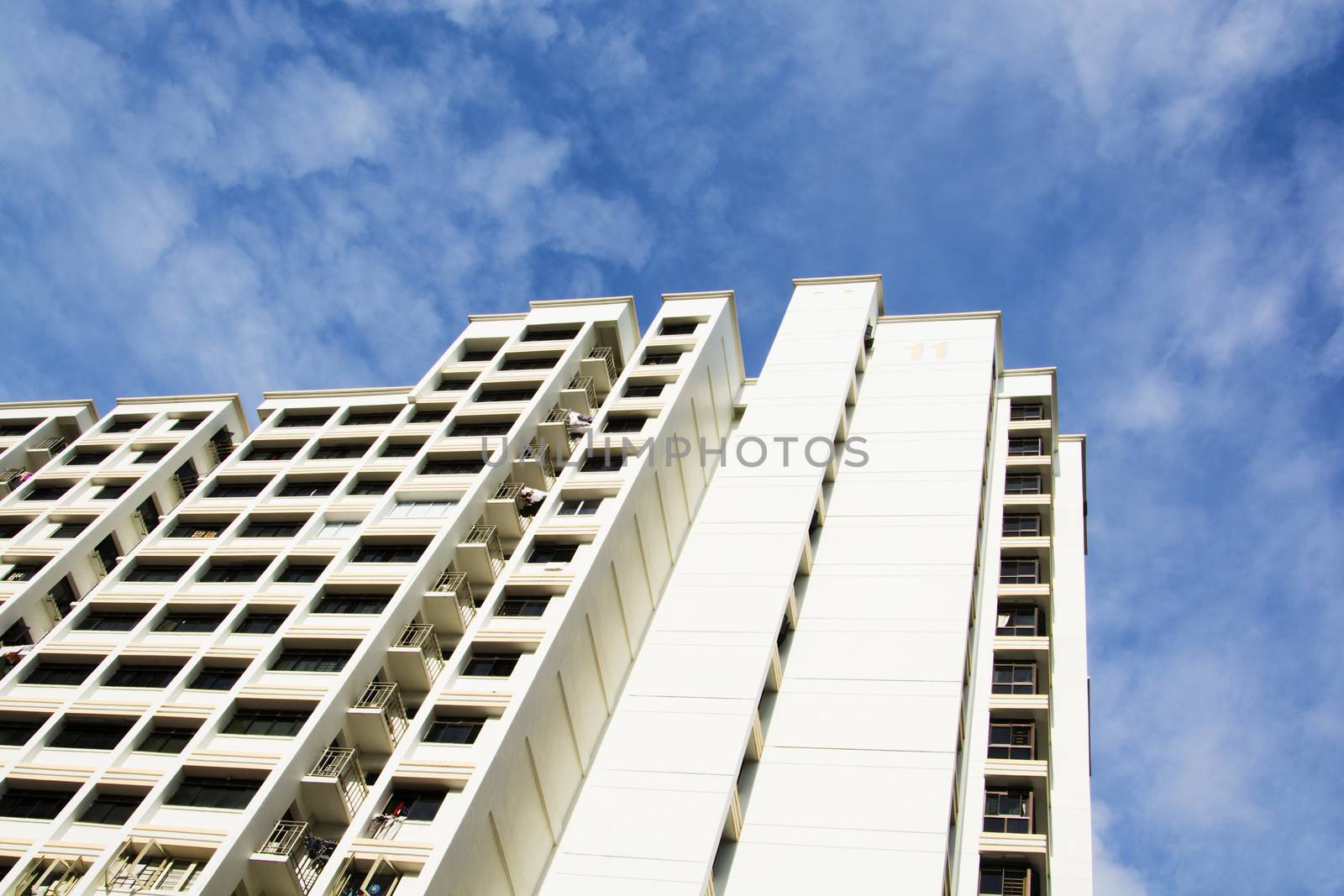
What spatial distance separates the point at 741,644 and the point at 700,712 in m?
3.44

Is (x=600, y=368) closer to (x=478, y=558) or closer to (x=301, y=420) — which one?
(x=301, y=420)

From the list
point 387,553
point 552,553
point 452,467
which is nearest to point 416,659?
point 387,553

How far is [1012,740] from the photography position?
3994 cm

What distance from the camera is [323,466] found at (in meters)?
49.7

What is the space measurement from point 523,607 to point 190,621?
1270cm

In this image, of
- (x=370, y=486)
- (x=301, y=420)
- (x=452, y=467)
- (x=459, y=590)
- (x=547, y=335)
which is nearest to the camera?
(x=459, y=590)

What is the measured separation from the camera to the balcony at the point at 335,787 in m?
31.5

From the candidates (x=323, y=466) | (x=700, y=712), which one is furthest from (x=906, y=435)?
(x=323, y=466)

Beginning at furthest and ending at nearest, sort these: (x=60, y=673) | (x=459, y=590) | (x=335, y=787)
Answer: (x=60, y=673), (x=459, y=590), (x=335, y=787)

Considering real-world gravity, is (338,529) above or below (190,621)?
above

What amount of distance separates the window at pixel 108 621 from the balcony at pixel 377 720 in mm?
13100

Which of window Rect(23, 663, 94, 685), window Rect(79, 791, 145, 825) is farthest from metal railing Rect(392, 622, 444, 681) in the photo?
window Rect(23, 663, 94, 685)

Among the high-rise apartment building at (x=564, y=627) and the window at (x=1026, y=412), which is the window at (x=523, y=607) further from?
the window at (x=1026, y=412)

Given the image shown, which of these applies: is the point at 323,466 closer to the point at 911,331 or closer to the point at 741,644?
the point at 741,644
